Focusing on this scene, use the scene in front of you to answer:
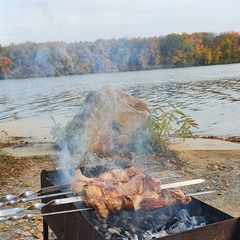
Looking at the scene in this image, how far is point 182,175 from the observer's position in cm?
607

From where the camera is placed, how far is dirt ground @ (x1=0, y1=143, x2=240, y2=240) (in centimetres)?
434

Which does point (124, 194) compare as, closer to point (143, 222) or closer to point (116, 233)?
point (143, 222)

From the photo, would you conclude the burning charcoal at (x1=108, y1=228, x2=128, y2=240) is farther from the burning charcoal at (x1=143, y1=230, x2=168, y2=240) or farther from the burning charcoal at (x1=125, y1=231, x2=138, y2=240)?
the burning charcoal at (x1=143, y1=230, x2=168, y2=240)

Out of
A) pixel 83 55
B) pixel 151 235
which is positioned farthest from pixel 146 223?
pixel 83 55

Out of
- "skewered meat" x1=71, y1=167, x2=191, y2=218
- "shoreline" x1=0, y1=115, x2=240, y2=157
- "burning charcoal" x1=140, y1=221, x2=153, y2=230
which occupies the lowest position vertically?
"shoreline" x1=0, y1=115, x2=240, y2=157

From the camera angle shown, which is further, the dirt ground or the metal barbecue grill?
the dirt ground

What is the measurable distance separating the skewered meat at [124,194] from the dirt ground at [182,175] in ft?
5.45

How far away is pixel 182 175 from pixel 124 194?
353 centimetres

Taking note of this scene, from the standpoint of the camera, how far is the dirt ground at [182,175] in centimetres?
434

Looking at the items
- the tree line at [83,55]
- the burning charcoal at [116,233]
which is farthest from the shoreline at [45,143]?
the burning charcoal at [116,233]

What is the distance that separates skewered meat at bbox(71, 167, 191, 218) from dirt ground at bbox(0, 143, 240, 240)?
166 cm

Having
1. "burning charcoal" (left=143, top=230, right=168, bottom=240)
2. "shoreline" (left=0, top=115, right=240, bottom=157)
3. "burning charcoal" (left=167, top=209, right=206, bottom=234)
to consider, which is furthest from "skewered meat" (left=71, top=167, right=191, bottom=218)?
"shoreline" (left=0, top=115, right=240, bottom=157)

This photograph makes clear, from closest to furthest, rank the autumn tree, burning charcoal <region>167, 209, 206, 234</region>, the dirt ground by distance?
burning charcoal <region>167, 209, 206, 234</region> → the dirt ground → the autumn tree

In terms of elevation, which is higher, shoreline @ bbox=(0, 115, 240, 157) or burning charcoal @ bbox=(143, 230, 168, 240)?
burning charcoal @ bbox=(143, 230, 168, 240)
